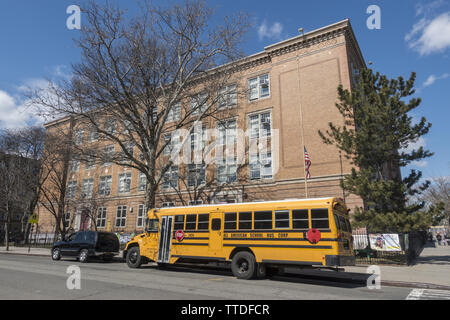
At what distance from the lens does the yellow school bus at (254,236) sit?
9.95 m

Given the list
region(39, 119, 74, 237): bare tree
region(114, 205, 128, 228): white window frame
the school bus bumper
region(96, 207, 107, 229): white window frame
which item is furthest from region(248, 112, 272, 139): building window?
region(96, 207, 107, 229): white window frame

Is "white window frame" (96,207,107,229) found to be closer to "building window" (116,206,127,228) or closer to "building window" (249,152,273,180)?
"building window" (116,206,127,228)

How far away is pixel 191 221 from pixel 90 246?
26.3 feet

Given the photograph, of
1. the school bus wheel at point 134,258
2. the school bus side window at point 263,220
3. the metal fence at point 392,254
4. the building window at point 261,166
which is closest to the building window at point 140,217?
the building window at point 261,166

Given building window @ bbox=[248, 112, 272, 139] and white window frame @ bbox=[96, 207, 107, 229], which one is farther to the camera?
white window frame @ bbox=[96, 207, 107, 229]

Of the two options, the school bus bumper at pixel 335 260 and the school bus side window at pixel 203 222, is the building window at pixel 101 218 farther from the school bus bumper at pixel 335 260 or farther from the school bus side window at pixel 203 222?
the school bus bumper at pixel 335 260

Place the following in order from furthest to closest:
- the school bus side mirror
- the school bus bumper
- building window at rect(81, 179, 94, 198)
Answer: building window at rect(81, 179, 94, 198) < the school bus side mirror < the school bus bumper

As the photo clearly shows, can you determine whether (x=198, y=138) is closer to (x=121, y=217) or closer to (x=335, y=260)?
(x=121, y=217)

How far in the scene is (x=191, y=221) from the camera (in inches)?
512

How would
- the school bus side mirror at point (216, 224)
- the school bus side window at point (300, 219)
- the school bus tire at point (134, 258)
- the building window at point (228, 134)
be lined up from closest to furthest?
1. the school bus side window at point (300, 219)
2. the school bus side mirror at point (216, 224)
3. the school bus tire at point (134, 258)
4. the building window at point (228, 134)

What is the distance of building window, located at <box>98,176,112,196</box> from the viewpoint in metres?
37.7

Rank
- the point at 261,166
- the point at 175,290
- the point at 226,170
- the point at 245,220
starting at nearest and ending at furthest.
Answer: the point at 175,290, the point at 245,220, the point at 261,166, the point at 226,170

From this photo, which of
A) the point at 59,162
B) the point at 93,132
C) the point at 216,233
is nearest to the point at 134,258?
the point at 216,233

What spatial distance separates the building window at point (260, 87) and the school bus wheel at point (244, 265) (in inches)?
797
